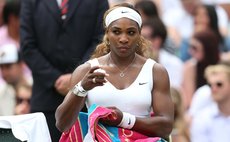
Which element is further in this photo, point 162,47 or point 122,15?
point 162,47

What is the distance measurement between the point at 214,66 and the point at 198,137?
0.83m

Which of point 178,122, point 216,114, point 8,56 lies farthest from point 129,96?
point 8,56

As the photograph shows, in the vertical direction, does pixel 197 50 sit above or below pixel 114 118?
below

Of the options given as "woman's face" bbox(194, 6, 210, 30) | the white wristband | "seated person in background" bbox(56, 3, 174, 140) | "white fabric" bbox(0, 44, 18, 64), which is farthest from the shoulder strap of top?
"woman's face" bbox(194, 6, 210, 30)

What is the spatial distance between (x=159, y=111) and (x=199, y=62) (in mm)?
5470

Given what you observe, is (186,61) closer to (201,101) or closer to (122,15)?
(201,101)

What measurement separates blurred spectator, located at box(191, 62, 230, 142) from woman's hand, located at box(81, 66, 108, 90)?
4.39 metres

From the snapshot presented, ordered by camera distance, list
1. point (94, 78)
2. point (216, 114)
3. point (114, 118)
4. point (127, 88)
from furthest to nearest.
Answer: point (216, 114)
point (127, 88)
point (114, 118)
point (94, 78)

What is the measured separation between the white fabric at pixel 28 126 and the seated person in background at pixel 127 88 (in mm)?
190

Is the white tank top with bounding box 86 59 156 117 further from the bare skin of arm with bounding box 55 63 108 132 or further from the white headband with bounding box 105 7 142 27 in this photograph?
the white headband with bounding box 105 7 142 27

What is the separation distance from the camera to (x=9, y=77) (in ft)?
38.3

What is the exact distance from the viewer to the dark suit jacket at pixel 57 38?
28.9ft

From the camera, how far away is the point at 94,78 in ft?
21.8

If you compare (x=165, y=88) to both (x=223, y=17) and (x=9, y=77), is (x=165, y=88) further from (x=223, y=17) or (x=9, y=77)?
(x=223, y=17)
